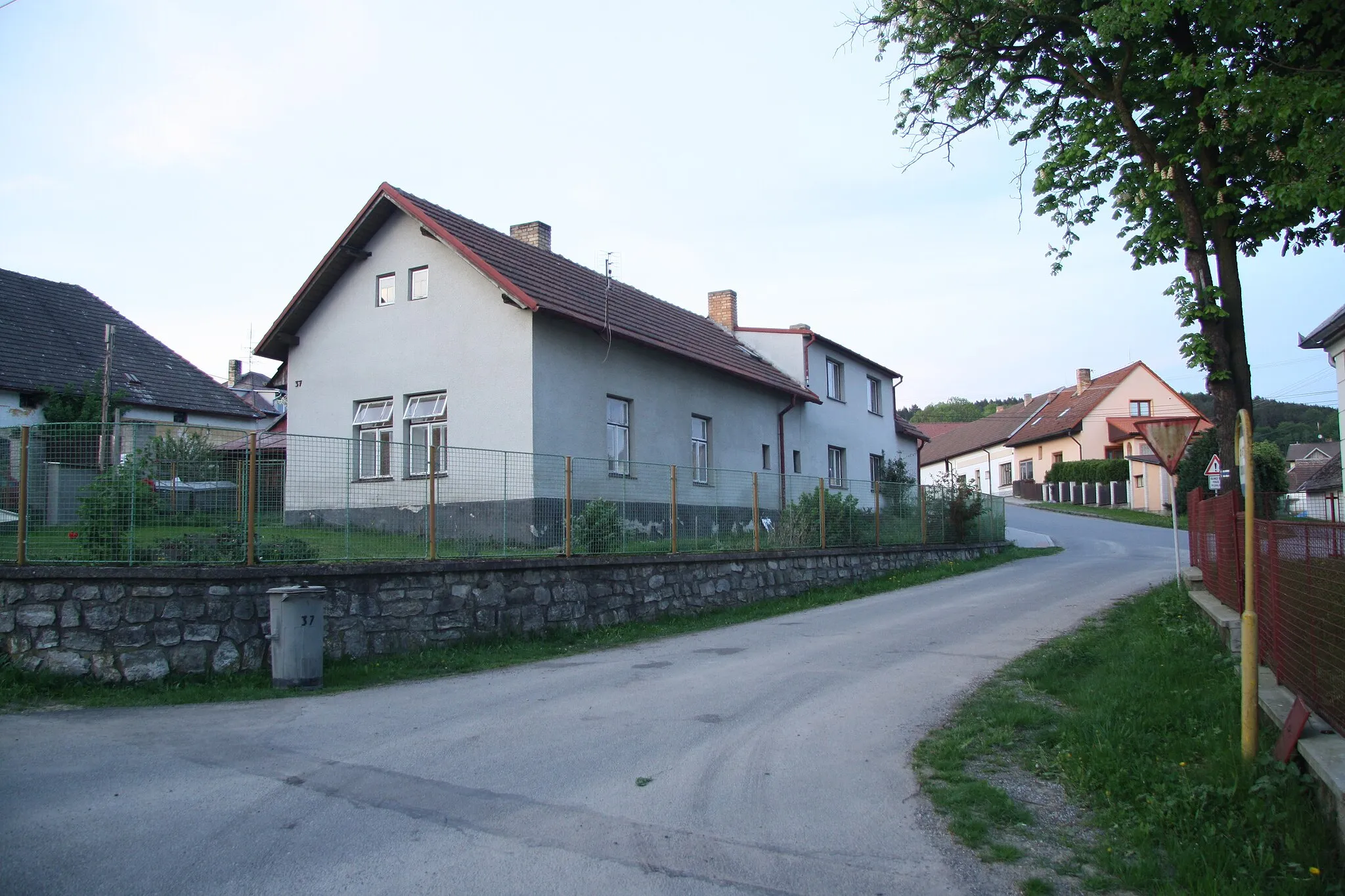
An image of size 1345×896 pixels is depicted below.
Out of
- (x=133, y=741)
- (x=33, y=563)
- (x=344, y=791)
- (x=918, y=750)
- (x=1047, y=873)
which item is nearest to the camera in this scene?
(x=1047, y=873)

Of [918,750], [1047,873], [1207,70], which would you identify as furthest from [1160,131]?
[1047,873]

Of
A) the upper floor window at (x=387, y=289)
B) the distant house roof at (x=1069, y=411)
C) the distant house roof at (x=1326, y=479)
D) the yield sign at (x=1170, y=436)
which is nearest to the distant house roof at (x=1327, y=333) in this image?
the yield sign at (x=1170, y=436)

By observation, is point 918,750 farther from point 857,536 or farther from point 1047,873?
point 857,536

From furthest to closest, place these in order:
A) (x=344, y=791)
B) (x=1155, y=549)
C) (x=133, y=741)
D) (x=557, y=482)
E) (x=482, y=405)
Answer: (x=1155, y=549) < (x=482, y=405) < (x=557, y=482) < (x=133, y=741) < (x=344, y=791)

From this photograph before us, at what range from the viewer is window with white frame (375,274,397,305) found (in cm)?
1999

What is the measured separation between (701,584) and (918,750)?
9004 millimetres

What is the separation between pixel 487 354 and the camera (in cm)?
1845

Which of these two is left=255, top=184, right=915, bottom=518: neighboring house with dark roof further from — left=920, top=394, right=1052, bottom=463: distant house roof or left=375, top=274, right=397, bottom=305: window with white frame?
left=920, top=394, right=1052, bottom=463: distant house roof

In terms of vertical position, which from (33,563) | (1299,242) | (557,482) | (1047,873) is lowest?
(1047,873)

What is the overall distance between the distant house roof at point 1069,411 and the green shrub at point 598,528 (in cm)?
4511

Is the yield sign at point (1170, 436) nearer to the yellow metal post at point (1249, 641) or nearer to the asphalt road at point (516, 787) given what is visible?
the asphalt road at point (516, 787)

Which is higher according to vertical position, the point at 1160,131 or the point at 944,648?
the point at 1160,131

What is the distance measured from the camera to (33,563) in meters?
9.84

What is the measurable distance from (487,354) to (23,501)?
→ 935 centimetres
